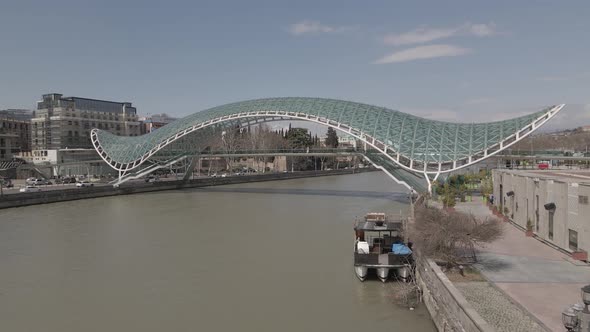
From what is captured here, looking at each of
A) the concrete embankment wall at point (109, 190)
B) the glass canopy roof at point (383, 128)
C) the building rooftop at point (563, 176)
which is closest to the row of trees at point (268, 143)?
the concrete embankment wall at point (109, 190)

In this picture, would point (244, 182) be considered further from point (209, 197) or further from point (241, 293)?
point (241, 293)

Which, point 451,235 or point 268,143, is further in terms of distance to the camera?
point 268,143

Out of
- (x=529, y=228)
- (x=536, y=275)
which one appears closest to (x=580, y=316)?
(x=536, y=275)

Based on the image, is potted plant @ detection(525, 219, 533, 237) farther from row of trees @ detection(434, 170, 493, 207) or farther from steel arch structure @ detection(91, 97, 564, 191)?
steel arch structure @ detection(91, 97, 564, 191)

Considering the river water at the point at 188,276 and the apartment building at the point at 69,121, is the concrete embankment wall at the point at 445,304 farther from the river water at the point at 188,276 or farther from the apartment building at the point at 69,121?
the apartment building at the point at 69,121

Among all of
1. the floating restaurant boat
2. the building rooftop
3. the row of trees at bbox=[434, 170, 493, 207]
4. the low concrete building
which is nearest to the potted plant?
the low concrete building

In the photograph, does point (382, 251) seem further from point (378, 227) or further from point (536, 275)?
point (536, 275)

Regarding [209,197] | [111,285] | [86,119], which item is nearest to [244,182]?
[209,197]
